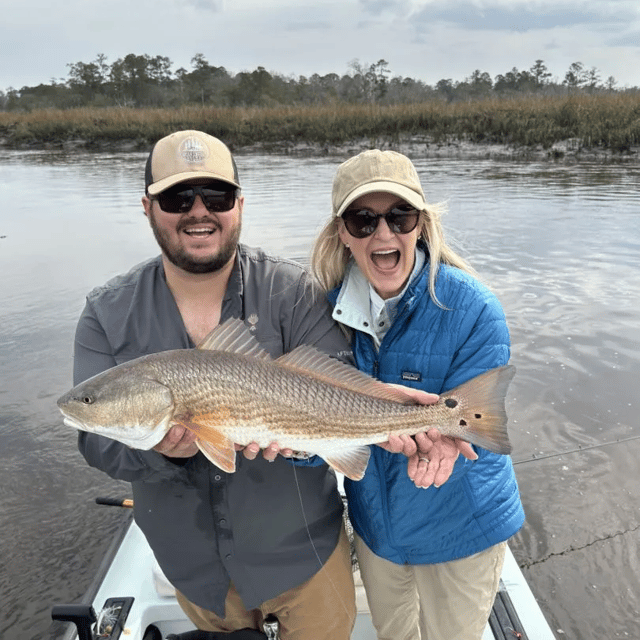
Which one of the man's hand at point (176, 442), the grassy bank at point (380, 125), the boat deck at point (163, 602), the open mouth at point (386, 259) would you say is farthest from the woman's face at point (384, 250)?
the grassy bank at point (380, 125)

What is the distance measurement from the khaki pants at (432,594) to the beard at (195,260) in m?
1.66

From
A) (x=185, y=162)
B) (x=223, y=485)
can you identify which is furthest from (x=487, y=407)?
(x=185, y=162)

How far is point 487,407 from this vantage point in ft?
8.18

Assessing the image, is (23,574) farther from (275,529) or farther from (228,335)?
(228,335)

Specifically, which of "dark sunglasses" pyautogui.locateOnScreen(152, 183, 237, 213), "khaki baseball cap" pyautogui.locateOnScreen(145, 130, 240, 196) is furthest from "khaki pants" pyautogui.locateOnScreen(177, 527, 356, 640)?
"khaki baseball cap" pyautogui.locateOnScreen(145, 130, 240, 196)

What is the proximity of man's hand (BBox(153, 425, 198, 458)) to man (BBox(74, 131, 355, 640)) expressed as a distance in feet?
0.14

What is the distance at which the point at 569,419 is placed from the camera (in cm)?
621

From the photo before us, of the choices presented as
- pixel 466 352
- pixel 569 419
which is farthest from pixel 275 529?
pixel 569 419

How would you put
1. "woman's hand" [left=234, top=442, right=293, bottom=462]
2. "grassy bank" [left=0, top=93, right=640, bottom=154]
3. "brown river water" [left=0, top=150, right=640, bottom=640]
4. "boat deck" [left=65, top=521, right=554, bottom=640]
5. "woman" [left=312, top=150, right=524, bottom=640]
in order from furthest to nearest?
"grassy bank" [left=0, top=93, right=640, bottom=154] < "brown river water" [left=0, top=150, right=640, bottom=640] < "boat deck" [left=65, top=521, right=554, bottom=640] < "woman" [left=312, top=150, right=524, bottom=640] < "woman's hand" [left=234, top=442, right=293, bottom=462]

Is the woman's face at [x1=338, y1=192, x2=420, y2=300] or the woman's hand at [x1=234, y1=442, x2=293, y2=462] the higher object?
the woman's face at [x1=338, y1=192, x2=420, y2=300]

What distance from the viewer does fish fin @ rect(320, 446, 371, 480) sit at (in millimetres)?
2664

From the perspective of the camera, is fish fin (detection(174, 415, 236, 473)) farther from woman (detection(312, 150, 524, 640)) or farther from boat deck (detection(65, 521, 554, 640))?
boat deck (detection(65, 521, 554, 640))

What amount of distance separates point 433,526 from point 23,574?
11.6 ft

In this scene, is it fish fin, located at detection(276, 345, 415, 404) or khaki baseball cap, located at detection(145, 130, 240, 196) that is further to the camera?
khaki baseball cap, located at detection(145, 130, 240, 196)
